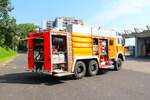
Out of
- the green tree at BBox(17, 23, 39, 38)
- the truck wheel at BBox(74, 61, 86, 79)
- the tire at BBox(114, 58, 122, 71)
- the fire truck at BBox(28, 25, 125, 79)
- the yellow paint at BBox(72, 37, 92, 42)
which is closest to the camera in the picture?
the fire truck at BBox(28, 25, 125, 79)

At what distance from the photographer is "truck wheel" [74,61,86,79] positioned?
15.6 metres

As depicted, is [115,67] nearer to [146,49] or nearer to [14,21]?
[14,21]

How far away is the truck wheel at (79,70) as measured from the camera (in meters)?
15.6

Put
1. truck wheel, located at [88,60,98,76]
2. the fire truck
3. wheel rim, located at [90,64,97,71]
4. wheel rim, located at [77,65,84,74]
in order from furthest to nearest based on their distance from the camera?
wheel rim, located at [90,64,97,71] → truck wheel, located at [88,60,98,76] → wheel rim, located at [77,65,84,74] → the fire truck

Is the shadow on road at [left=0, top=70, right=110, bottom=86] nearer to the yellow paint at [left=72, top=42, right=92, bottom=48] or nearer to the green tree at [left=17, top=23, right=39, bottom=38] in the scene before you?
the yellow paint at [left=72, top=42, right=92, bottom=48]

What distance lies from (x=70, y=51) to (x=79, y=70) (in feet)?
4.37

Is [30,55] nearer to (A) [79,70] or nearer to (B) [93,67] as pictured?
(A) [79,70]

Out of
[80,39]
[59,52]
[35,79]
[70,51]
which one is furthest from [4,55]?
[59,52]

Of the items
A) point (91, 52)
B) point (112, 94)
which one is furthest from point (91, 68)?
point (112, 94)

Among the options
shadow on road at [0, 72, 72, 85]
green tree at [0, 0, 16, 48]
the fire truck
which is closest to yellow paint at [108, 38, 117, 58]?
the fire truck

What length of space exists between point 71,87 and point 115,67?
26.7 ft

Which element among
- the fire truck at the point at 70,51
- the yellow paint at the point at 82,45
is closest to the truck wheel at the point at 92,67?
the fire truck at the point at 70,51

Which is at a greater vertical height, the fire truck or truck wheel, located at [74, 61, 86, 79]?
the fire truck

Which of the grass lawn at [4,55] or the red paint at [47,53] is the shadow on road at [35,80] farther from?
the grass lawn at [4,55]
